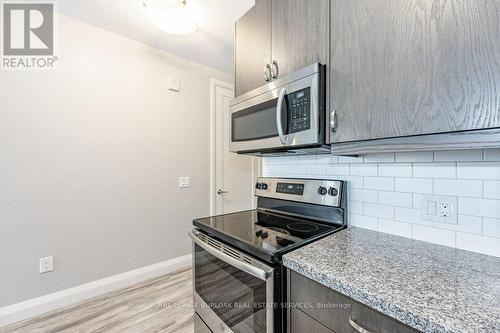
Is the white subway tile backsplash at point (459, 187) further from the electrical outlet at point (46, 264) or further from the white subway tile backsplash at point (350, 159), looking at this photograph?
the electrical outlet at point (46, 264)

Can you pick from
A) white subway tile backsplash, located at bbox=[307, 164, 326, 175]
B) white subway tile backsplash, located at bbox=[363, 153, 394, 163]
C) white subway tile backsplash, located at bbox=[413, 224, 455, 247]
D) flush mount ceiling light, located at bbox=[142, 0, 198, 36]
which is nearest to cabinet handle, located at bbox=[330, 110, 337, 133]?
white subway tile backsplash, located at bbox=[363, 153, 394, 163]

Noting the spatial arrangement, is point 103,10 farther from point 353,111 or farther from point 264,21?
point 353,111

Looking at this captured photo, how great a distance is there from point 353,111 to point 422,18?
339mm

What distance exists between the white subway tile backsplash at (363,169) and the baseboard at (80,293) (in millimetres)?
2144

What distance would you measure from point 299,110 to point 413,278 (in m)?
0.75

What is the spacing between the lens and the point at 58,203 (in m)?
1.84

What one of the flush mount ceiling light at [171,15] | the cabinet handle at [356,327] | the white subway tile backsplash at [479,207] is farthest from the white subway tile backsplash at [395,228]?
the flush mount ceiling light at [171,15]

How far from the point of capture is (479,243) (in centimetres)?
85

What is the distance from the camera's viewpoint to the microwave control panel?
102 cm

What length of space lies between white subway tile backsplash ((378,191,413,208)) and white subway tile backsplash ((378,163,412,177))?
9cm

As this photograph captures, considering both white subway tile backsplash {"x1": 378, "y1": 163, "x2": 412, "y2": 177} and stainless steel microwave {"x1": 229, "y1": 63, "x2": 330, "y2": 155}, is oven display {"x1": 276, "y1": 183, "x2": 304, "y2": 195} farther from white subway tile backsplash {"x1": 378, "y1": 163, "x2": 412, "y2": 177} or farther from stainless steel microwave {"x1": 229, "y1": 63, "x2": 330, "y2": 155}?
white subway tile backsplash {"x1": 378, "y1": 163, "x2": 412, "y2": 177}

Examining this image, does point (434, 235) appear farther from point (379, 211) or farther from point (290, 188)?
point (290, 188)

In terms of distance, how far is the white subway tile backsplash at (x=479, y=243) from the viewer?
82 cm

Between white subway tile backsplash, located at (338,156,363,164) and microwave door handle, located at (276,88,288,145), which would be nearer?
microwave door handle, located at (276,88,288,145)
